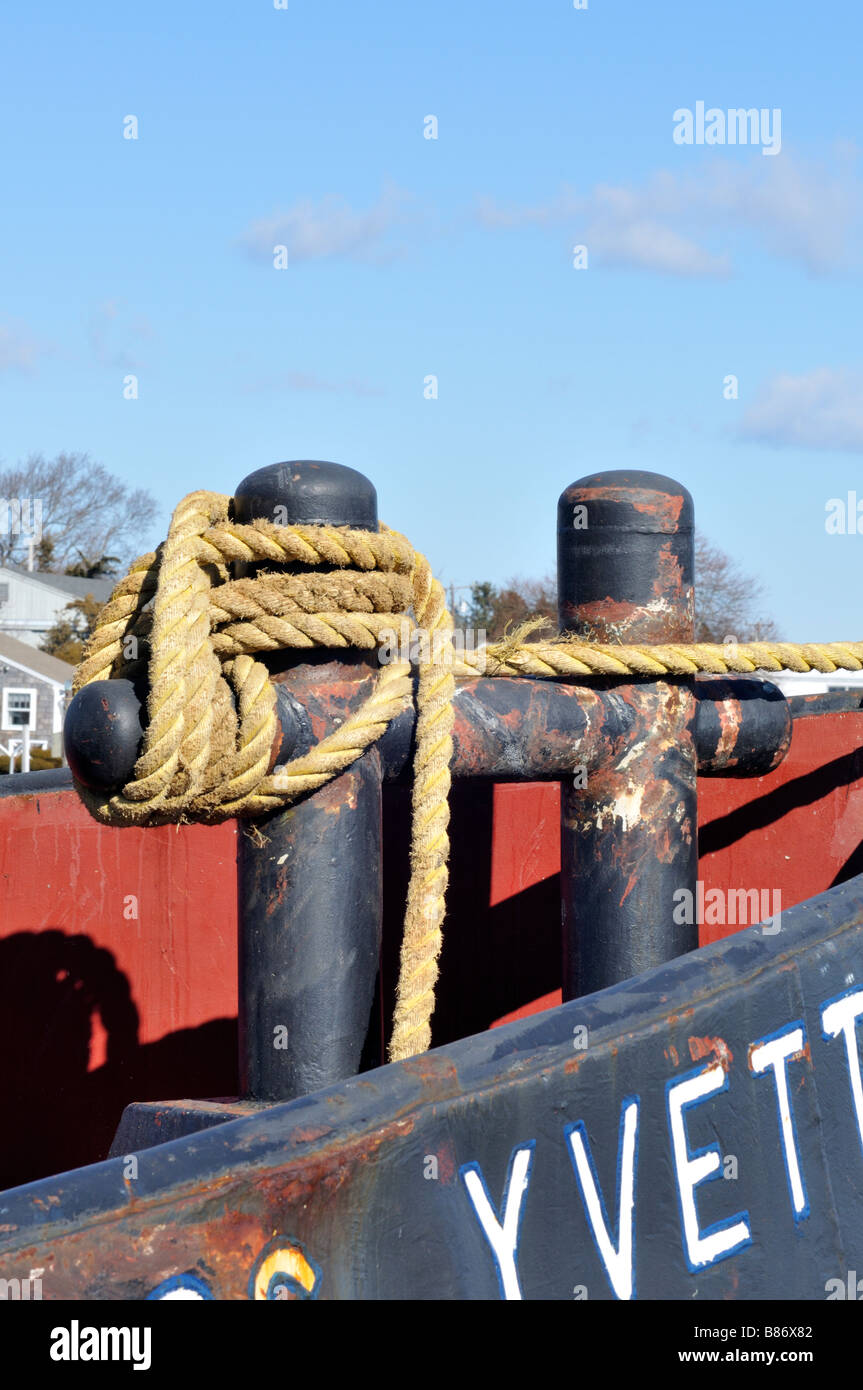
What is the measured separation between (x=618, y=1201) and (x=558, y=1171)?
0.37 feet

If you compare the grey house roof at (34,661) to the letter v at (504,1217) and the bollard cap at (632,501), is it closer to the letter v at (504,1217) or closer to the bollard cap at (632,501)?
the bollard cap at (632,501)

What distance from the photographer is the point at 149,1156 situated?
56.9 inches

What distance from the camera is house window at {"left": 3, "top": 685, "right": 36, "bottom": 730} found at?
37.7m

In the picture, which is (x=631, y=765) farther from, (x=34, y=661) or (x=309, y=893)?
(x=34, y=661)

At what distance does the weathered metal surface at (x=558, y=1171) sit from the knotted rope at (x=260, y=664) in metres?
0.33

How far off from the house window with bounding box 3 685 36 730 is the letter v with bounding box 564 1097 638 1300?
37216 millimetres

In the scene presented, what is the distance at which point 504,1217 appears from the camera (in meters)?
1.66

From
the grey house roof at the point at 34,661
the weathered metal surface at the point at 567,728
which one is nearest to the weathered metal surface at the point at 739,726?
the weathered metal surface at the point at 567,728

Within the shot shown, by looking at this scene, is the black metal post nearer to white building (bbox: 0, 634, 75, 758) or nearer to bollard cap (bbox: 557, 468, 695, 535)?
bollard cap (bbox: 557, 468, 695, 535)

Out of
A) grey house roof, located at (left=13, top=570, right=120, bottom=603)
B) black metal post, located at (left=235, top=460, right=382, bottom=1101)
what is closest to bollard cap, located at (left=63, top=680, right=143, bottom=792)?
black metal post, located at (left=235, top=460, right=382, bottom=1101)

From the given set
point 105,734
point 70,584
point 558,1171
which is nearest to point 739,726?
point 558,1171

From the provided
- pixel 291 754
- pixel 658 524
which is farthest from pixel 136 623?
pixel 658 524

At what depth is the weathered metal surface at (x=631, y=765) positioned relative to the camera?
101 inches
